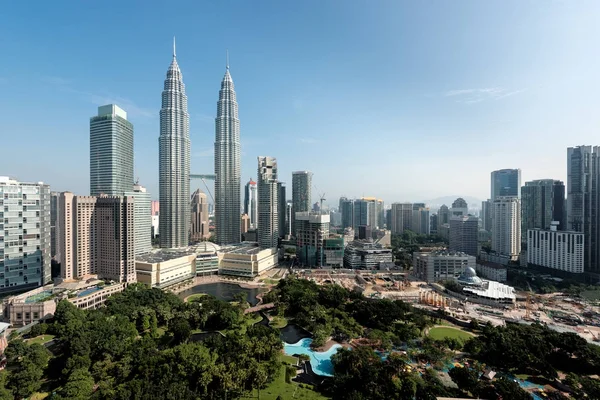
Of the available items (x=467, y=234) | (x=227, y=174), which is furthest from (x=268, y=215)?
(x=467, y=234)

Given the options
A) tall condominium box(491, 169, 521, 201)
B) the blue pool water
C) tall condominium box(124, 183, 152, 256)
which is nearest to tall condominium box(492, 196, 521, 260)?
tall condominium box(491, 169, 521, 201)

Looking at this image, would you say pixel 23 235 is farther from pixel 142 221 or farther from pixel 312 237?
pixel 312 237

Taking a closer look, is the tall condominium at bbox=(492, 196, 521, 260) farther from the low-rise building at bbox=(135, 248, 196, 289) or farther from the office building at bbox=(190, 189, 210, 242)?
the office building at bbox=(190, 189, 210, 242)

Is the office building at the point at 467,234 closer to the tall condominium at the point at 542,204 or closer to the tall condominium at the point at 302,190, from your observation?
the tall condominium at the point at 542,204

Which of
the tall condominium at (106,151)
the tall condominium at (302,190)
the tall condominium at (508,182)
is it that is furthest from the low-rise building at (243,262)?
the tall condominium at (508,182)

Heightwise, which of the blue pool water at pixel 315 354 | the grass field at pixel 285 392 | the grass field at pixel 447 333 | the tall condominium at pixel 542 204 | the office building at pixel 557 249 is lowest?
the grass field at pixel 447 333

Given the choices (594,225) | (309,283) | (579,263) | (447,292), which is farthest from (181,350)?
(594,225)

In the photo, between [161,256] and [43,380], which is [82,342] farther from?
[161,256]
